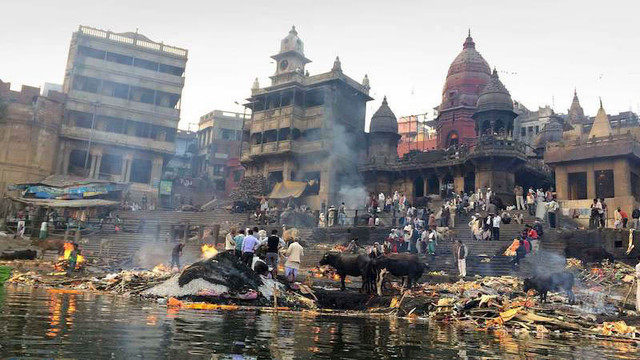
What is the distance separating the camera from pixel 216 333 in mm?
6320

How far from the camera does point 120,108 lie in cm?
4822

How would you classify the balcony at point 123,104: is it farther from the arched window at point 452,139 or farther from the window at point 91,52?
the arched window at point 452,139

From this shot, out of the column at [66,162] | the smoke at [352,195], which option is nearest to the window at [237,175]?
the smoke at [352,195]

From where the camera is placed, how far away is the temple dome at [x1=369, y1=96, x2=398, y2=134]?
46812mm

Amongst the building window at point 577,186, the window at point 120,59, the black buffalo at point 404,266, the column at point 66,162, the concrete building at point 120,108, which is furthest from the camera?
the window at point 120,59

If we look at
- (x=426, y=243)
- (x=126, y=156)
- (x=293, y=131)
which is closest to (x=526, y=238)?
(x=426, y=243)

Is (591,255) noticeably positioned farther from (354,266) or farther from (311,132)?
(311,132)

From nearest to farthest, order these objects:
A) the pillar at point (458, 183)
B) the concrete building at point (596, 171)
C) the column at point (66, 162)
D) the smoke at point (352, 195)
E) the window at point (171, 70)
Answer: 1. the concrete building at point (596, 171)
2. the pillar at point (458, 183)
3. the smoke at point (352, 195)
4. the column at point (66, 162)
5. the window at point (171, 70)

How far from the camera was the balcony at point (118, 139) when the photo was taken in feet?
Result: 149

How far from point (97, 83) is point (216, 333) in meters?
48.4

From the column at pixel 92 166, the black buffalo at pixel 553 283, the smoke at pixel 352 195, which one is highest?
the column at pixel 92 166

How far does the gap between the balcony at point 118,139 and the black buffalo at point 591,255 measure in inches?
1574

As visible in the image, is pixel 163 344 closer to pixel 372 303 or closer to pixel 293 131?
pixel 372 303

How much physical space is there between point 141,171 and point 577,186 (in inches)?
1555
